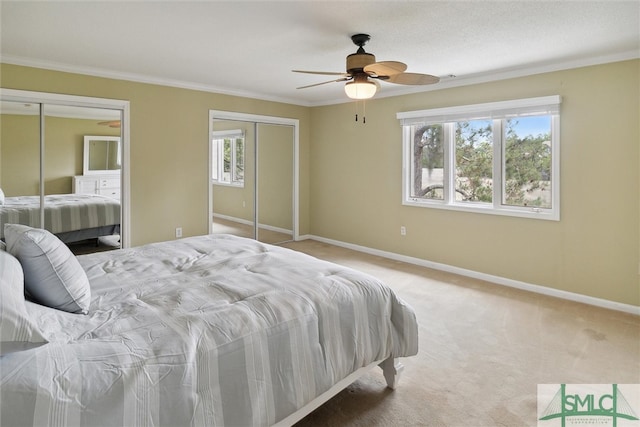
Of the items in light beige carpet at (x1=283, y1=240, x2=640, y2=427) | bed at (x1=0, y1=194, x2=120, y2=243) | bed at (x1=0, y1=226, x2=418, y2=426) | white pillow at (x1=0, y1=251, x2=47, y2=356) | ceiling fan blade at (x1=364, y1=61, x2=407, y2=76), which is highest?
ceiling fan blade at (x1=364, y1=61, x2=407, y2=76)

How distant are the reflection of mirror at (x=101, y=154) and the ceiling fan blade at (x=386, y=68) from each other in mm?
3202

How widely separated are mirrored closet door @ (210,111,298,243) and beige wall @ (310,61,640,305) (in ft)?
3.91

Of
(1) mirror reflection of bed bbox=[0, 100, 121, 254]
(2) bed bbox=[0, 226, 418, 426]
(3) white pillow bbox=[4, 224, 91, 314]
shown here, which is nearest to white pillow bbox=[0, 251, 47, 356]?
(2) bed bbox=[0, 226, 418, 426]

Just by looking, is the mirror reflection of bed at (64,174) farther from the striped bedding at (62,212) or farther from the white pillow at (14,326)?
the white pillow at (14,326)

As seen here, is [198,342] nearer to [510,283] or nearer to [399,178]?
[510,283]

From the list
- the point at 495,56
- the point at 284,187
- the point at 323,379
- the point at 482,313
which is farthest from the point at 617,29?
the point at 284,187

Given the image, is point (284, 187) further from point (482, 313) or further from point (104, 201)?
point (482, 313)

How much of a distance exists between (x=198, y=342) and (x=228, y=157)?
4.44 meters

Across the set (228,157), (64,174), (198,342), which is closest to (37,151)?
(64,174)

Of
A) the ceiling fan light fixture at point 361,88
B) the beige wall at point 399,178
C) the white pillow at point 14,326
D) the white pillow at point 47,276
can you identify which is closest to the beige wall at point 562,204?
the beige wall at point 399,178

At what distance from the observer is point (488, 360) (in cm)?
262

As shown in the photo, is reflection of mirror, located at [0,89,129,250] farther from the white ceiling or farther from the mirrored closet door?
the mirrored closet door

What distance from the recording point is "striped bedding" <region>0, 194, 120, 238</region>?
392 centimetres

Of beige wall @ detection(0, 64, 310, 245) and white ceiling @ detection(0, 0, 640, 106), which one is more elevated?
white ceiling @ detection(0, 0, 640, 106)
